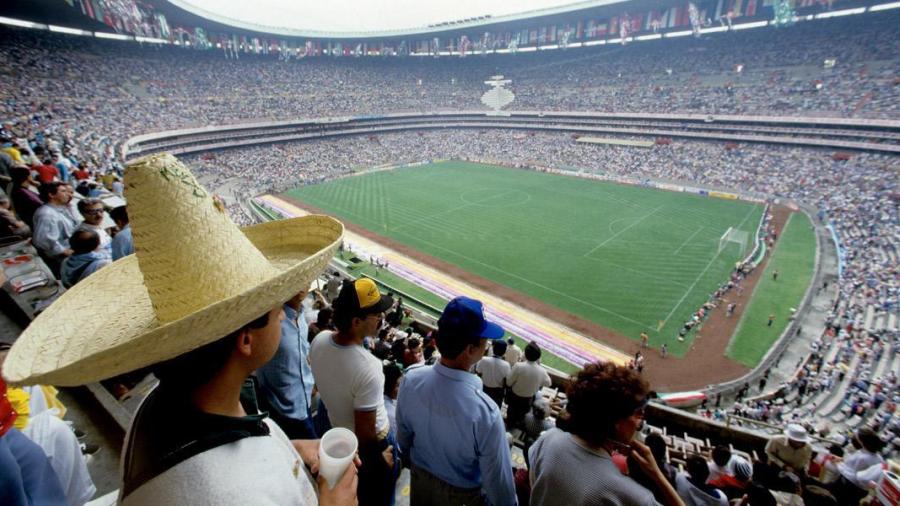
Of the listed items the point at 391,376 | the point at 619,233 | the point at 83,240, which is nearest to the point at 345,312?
the point at 391,376

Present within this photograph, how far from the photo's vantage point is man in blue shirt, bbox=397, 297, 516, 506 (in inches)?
104

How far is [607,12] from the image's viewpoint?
59625 millimetres

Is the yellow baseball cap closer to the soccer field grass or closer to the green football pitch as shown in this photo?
the green football pitch

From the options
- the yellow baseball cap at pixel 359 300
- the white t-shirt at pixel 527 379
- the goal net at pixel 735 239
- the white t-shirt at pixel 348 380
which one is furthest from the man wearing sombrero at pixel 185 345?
the goal net at pixel 735 239

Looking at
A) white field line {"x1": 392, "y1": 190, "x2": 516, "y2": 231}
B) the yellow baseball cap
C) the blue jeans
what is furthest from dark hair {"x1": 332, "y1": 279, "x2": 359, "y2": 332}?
white field line {"x1": 392, "y1": 190, "x2": 516, "y2": 231}

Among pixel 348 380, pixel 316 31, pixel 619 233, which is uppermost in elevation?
pixel 316 31

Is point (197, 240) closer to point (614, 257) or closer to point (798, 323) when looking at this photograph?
point (798, 323)

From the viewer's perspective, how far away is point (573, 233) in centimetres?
2844

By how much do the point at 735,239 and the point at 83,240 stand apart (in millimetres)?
30591

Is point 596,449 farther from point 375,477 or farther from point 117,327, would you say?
point 117,327

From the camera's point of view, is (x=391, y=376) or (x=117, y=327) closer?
(x=117, y=327)

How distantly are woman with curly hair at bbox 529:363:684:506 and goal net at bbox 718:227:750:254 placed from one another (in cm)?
2703

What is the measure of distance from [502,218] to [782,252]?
57.1 feet

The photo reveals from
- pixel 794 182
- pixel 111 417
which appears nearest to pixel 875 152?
pixel 794 182
